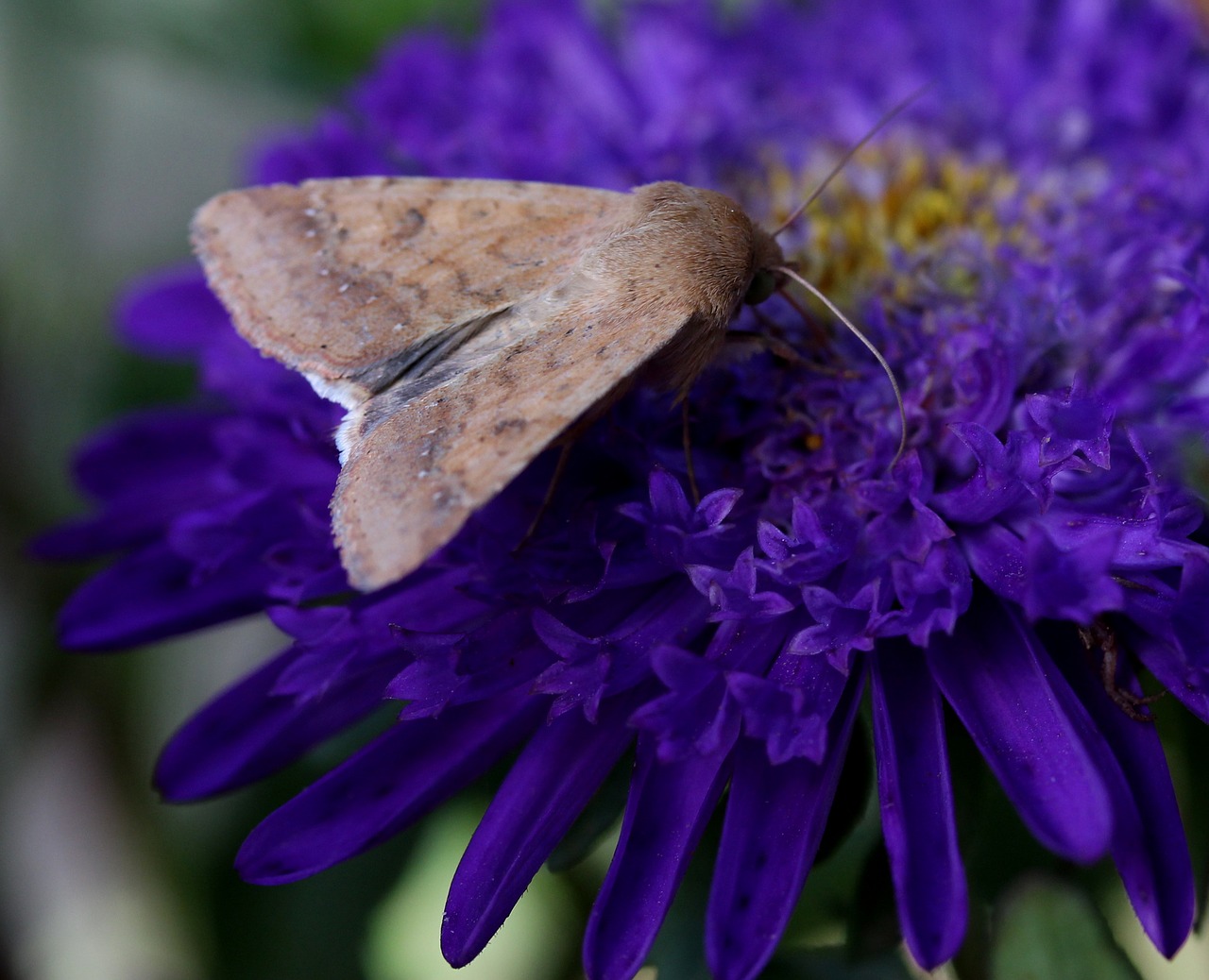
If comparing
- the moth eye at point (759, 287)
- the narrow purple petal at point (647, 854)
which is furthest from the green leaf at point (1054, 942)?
the moth eye at point (759, 287)

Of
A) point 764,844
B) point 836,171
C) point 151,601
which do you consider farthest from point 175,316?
point 764,844

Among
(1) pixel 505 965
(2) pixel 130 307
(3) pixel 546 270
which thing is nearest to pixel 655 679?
(3) pixel 546 270

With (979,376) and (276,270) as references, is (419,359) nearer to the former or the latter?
(276,270)

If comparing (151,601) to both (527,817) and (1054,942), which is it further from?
(1054,942)

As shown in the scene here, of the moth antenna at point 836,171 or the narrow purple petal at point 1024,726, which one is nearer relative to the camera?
the narrow purple petal at point 1024,726

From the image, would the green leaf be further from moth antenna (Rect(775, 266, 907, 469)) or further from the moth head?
the moth head

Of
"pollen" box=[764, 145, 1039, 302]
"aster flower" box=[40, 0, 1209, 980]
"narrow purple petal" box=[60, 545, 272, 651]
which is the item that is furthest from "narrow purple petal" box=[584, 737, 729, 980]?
"pollen" box=[764, 145, 1039, 302]

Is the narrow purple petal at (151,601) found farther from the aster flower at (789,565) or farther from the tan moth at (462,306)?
the tan moth at (462,306)
